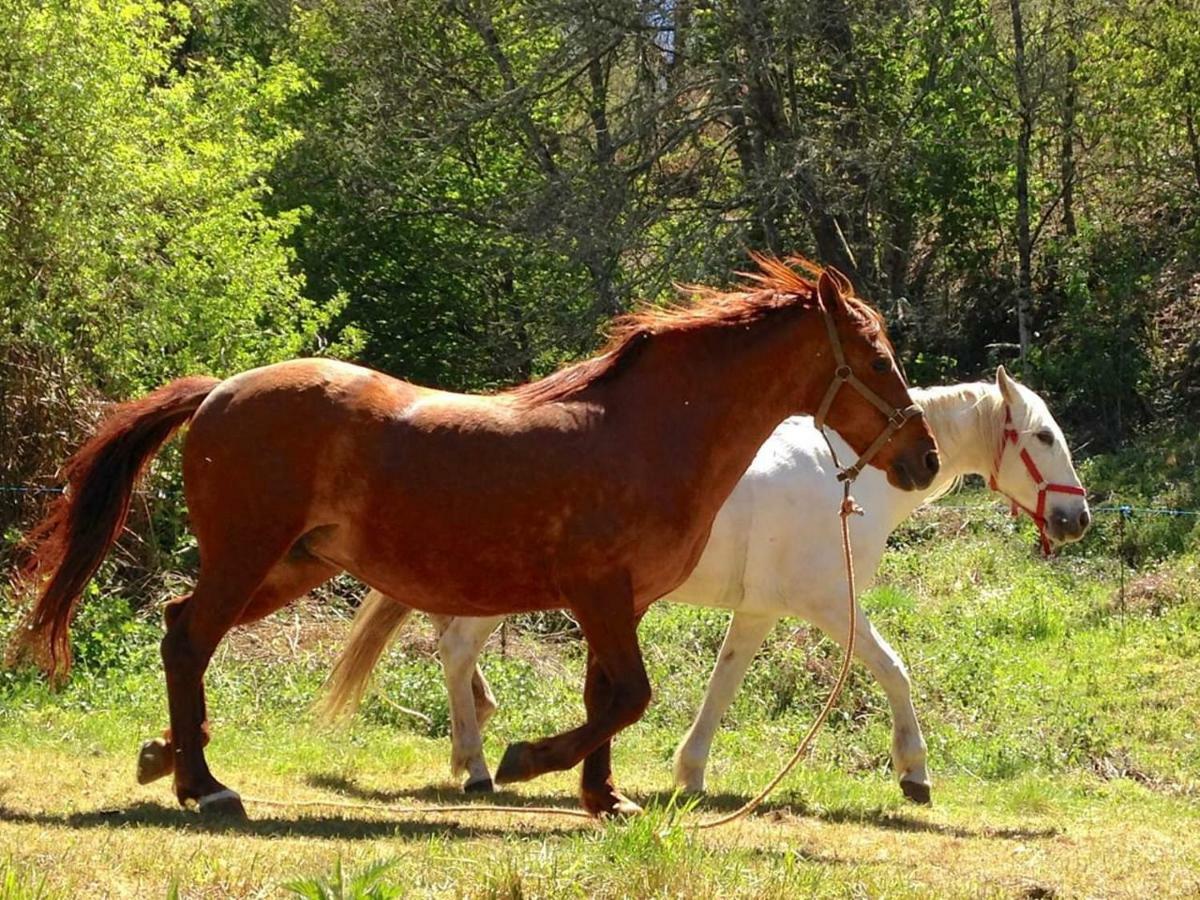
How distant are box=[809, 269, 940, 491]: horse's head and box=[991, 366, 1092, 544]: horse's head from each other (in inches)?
91.8

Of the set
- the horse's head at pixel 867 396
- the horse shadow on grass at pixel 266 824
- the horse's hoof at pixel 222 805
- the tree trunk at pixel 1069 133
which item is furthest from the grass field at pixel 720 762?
the tree trunk at pixel 1069 133

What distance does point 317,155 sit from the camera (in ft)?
80.6

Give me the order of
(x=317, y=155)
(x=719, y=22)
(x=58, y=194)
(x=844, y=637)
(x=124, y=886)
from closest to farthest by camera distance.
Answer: (x=124, y=886)
(x=844, y=637)
(x=58, y=194)
(x=719, y=22)
(x=317, y=155)

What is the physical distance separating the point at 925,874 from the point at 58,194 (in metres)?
9.00

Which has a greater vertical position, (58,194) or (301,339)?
(58,194)

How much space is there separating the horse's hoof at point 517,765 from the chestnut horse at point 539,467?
268 mm

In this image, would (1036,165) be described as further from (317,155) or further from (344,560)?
(344,560)

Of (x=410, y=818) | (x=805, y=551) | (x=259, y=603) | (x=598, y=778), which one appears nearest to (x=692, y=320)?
(x=598, y=778)

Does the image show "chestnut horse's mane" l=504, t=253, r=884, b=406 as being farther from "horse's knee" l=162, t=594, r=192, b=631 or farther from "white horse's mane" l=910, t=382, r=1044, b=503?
"white horse's mane" l=910, t=382, r=1044, b=503

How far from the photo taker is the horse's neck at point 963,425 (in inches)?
346

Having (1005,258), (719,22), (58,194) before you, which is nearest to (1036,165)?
(1005,258)

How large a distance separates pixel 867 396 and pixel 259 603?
2941mm

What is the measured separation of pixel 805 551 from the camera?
831 centimetres

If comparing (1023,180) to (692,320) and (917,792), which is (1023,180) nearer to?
(917,792)
